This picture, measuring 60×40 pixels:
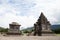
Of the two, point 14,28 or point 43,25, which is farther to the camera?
point 14,28

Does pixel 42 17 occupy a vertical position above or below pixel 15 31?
above

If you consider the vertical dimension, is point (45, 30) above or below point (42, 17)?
below

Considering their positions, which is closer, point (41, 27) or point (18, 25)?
point (41, 27)

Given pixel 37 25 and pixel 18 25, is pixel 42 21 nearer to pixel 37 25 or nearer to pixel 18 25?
pixel 37 25

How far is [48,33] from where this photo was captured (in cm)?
3747

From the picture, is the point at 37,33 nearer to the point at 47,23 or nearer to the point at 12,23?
the point at 47,23

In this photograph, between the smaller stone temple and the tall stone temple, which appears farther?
the smaller stone temple

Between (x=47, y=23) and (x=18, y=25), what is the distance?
639 cm

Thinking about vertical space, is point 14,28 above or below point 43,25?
below

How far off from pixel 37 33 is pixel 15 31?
484 cm

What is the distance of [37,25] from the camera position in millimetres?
39625

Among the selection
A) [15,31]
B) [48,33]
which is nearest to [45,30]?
[48,33]

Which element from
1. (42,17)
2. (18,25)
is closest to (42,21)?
(42,17)

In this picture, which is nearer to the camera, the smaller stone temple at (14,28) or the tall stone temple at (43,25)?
the tall stone temple at (43,25)
